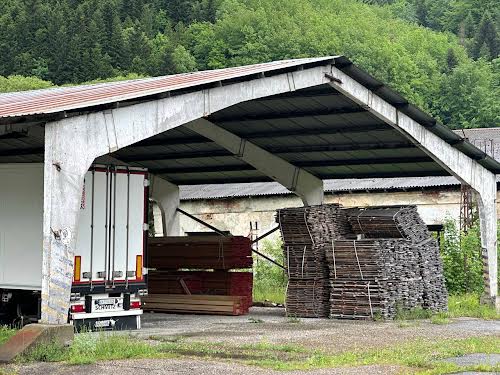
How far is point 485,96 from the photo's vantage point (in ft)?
332

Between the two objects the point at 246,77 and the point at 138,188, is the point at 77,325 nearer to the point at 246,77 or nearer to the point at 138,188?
the point at 138,188

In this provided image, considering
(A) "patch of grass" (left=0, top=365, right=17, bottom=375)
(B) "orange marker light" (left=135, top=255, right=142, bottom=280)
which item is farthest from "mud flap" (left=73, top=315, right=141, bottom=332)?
(A) "patch of grass" (left=0, top=365, right=17, bottom=375)

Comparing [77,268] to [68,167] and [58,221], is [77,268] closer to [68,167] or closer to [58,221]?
[58,221]

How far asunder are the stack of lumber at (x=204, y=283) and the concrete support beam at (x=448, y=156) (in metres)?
5.23

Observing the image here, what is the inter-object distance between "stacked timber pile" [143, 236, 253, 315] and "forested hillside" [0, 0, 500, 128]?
66.1 metres

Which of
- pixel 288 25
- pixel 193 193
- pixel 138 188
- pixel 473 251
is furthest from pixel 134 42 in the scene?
pixel 138 188

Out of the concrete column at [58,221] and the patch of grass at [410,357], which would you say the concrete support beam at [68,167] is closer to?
the concrete column at [58,221]

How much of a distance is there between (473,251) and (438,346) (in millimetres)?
12851

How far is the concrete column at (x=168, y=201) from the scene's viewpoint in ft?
87.1

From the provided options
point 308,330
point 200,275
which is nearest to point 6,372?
point 308,330

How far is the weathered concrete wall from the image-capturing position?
35037mm

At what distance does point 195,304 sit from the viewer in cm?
2286

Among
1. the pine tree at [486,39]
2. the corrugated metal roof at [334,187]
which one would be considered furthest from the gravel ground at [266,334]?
the pine tree at [486,39]

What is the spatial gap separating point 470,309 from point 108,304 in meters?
9.60
